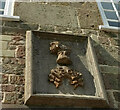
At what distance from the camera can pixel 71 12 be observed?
4387mm

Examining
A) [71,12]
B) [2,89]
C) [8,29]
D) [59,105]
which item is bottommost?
[59,105]

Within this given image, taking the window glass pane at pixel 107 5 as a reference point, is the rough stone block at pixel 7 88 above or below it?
below

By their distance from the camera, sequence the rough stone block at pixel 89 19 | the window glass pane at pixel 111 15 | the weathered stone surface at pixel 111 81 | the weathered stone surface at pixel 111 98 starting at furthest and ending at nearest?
the window glass pane at pixel 111 15, the rough stone block at pixel 89 19, the weathered stone surface at pixel 111 81, the weathered stone surface at pixel 111 98

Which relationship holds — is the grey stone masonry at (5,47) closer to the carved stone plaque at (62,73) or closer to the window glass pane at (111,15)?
the carved stone plaque at (62,73)

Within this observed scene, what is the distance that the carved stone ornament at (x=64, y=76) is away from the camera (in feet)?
9.92

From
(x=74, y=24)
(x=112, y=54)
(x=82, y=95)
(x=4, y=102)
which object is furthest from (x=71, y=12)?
(x=4, y=102)

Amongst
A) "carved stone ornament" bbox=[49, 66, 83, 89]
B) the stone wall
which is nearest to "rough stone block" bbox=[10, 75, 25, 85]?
the stone wall

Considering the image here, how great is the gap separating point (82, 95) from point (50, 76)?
401mm

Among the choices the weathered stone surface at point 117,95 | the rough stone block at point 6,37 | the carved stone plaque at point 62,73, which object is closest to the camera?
the carved stone plaque at point 62,73

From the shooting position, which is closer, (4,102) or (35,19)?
(4,102)

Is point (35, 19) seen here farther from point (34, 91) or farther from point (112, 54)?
point (34, 91)

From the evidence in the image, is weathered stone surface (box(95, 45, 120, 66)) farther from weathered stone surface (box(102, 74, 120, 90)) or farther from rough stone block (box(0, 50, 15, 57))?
rough stone block (box(0, 50, 15, 57))

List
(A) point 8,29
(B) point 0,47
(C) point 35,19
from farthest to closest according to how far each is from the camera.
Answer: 1. (C) point 35,19
2. (A) point 8,29
3. (B) point 0,47

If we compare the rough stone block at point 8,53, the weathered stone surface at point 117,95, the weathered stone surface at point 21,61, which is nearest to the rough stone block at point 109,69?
the weathered stone surface at point 117,95
